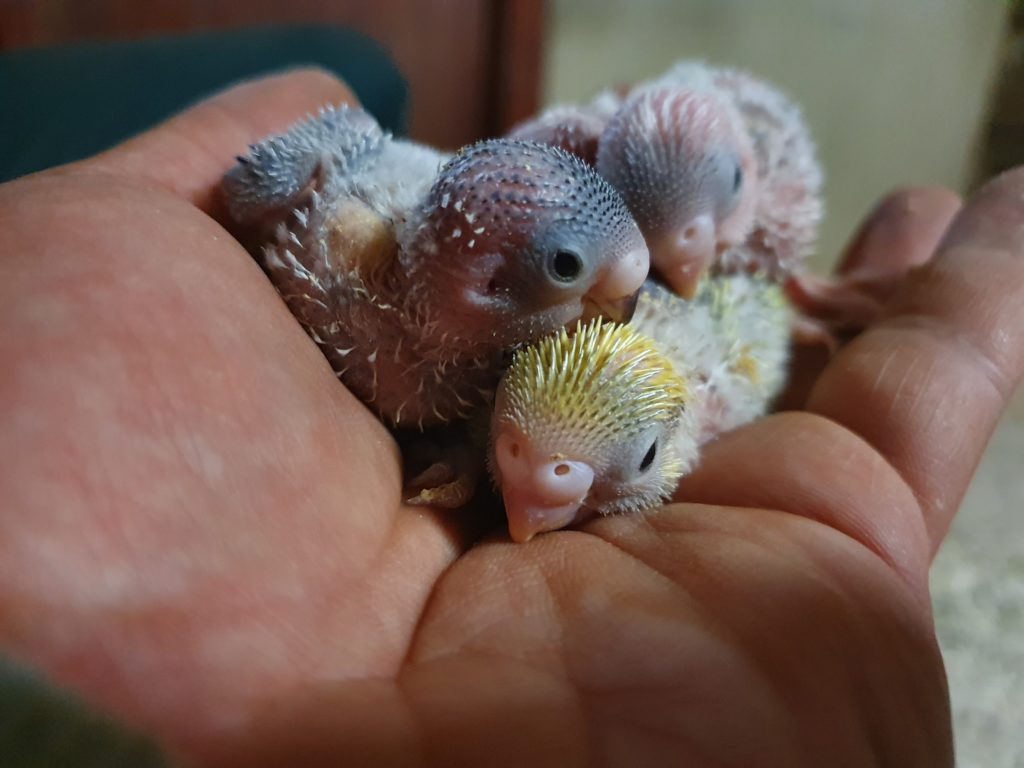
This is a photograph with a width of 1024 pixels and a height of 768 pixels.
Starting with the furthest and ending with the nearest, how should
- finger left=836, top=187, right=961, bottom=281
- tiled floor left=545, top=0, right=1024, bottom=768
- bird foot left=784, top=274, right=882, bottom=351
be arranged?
tiled floor left=545, top=0, right=1024, bottom=768 → finger left=836, top=187, right=961, bottom=281 → bird foot left=784, top=274, right=882, bottom=351

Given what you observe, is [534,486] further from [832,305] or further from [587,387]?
[832,305]

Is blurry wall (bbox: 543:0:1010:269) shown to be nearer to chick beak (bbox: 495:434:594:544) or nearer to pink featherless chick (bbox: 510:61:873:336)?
pink featherless chick (bbox: 510:61:873:336)

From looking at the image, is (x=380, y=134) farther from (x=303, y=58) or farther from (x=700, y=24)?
(x=700, y=24)

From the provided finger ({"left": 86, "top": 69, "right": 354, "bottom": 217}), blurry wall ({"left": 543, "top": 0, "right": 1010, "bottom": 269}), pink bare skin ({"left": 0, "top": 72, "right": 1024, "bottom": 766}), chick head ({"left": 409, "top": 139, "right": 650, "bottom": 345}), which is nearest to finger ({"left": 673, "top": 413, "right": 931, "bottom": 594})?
pink bare skin ({"left": 0, "top": 72, "right": 1024, "bottom": 766})

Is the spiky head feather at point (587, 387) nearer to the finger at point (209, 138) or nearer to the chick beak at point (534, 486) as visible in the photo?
the chick beak at point (534, 486)

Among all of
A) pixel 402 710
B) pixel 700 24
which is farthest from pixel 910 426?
pixel 700 24

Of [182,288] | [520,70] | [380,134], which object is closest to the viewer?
[182,288]

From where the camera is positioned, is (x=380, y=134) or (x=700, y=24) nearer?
(x=380, y=134)
